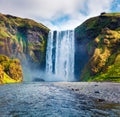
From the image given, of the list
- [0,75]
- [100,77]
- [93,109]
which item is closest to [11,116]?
[93,109]

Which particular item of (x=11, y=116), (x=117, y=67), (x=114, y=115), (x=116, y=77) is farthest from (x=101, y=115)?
(x=117, y=67)

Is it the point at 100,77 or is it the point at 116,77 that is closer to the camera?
the point at 116,77

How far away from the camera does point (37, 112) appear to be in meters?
42.0

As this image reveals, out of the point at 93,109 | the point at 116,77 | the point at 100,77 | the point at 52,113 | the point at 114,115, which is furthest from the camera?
the point at 100,77

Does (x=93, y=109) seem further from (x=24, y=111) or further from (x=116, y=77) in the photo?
(x=116, y=77)

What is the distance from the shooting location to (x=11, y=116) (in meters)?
38.0

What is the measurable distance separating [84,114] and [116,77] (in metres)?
142

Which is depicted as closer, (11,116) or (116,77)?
(11,116)

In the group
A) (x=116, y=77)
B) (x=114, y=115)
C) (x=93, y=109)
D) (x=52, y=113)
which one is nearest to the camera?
(x=114, y=115)

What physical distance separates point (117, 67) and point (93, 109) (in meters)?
152

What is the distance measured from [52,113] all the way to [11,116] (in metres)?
6.68

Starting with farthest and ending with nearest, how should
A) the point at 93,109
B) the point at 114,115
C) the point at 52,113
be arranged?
the point at 93,109 → the point at 52,113 → the point at 114,115

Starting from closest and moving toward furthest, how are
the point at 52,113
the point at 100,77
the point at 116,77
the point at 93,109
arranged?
the point at 52,113 < the point at 93,109 < the point at 116,77 < the point at 100,77

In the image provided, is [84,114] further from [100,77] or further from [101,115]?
[100,77]
